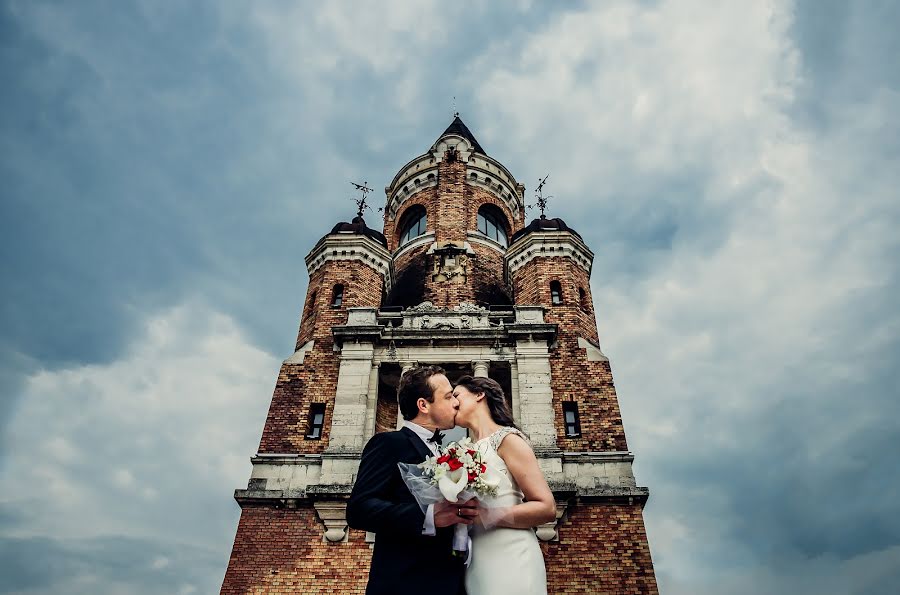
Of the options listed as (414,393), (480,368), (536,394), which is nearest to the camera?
(414,393)

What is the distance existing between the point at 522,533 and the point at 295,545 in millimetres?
9935

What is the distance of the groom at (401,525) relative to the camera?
13.4 feet

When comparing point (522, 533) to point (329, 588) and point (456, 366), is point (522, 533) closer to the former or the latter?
point (329, 588)

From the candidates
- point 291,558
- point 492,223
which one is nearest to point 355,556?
point 291,558

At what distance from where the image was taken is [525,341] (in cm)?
1633

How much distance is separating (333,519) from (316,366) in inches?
184

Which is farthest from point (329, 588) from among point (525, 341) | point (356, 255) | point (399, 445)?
point (356, 255)

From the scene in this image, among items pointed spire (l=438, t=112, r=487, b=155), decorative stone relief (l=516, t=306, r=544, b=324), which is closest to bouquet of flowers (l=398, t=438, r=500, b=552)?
decorative stone relief (l=516, t=306, r=544, b=324)

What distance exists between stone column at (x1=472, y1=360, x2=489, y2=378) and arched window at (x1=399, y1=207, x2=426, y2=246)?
10.5m

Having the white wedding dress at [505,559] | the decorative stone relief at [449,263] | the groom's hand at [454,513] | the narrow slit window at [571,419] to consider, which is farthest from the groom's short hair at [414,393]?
the decorative stone relief at [449,263]

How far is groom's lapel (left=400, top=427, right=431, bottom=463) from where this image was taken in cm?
462

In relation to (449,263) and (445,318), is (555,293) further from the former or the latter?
(449,263)

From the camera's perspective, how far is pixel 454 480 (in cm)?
414

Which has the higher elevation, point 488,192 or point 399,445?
point 488,192
